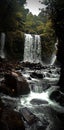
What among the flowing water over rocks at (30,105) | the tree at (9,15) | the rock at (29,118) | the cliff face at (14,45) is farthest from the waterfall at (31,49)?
the rock at (29,118)

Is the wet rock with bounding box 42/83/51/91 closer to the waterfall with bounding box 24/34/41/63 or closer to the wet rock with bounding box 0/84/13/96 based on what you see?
the wet rock with bounding box 0/84/13/96

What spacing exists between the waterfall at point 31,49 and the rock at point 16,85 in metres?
17.0

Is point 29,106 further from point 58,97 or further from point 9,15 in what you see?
point 9,15

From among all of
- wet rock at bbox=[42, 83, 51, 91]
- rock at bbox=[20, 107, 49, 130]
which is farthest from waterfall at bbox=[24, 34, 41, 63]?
rock at bbox=[20, 107, 49, 130]

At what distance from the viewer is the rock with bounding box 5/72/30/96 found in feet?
44.0

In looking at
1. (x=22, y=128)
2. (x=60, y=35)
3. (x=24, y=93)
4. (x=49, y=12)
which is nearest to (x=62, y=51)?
(x=60, y=35)

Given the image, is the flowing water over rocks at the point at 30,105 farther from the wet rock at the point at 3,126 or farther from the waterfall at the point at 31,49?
the waterfall at the point at 31,49

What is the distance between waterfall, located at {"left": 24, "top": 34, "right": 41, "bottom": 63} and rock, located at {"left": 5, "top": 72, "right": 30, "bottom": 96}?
1700 centimetres

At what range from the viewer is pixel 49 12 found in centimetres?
1430

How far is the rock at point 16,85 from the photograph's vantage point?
13.4 m

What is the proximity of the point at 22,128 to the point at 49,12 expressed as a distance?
378 inches

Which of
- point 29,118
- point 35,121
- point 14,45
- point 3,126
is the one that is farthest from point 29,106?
point 14,45

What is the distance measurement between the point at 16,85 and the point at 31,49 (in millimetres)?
18437

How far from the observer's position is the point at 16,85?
13461mm
